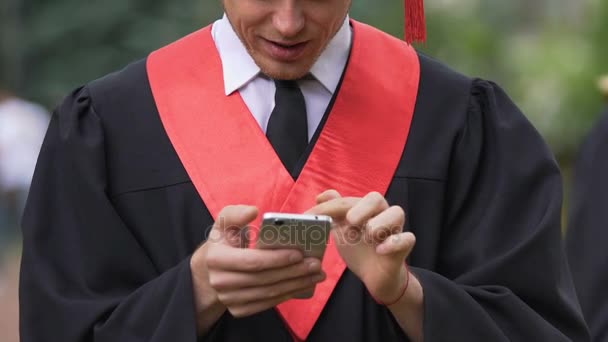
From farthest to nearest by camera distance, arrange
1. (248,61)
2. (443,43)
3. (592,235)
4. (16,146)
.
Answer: (443,43), (16,146), (592,235), (248,61)

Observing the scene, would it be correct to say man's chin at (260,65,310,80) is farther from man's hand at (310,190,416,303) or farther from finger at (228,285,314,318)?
finger at (228,285,314,318)

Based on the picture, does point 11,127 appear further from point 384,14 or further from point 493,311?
point 493,311

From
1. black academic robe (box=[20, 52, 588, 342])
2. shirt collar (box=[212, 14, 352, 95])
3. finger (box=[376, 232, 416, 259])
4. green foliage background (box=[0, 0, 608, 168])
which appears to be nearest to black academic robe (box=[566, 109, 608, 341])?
black academic robe (box=[20, 52, 588, 342])

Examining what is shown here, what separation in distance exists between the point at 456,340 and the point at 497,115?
2.12ft

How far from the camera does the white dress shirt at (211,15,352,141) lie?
3963 mm

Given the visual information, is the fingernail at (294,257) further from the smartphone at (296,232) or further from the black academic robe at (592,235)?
the black academic robe at (592,235)

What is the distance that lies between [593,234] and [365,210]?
2327mm

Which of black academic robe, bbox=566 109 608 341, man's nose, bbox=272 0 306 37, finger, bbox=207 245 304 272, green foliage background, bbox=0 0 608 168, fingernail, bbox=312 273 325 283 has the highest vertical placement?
man's nose, bbox=272 0 306 37

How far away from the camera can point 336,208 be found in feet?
11.2

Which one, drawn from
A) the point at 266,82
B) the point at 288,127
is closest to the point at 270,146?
the point at 288,127

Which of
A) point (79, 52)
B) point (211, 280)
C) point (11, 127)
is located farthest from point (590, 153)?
point (79, 52)

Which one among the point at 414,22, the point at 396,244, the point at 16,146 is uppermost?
the point at 414,22

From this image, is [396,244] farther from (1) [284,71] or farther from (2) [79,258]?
(2) [79,258]

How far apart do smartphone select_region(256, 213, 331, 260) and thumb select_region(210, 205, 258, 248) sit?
54 millimetres
